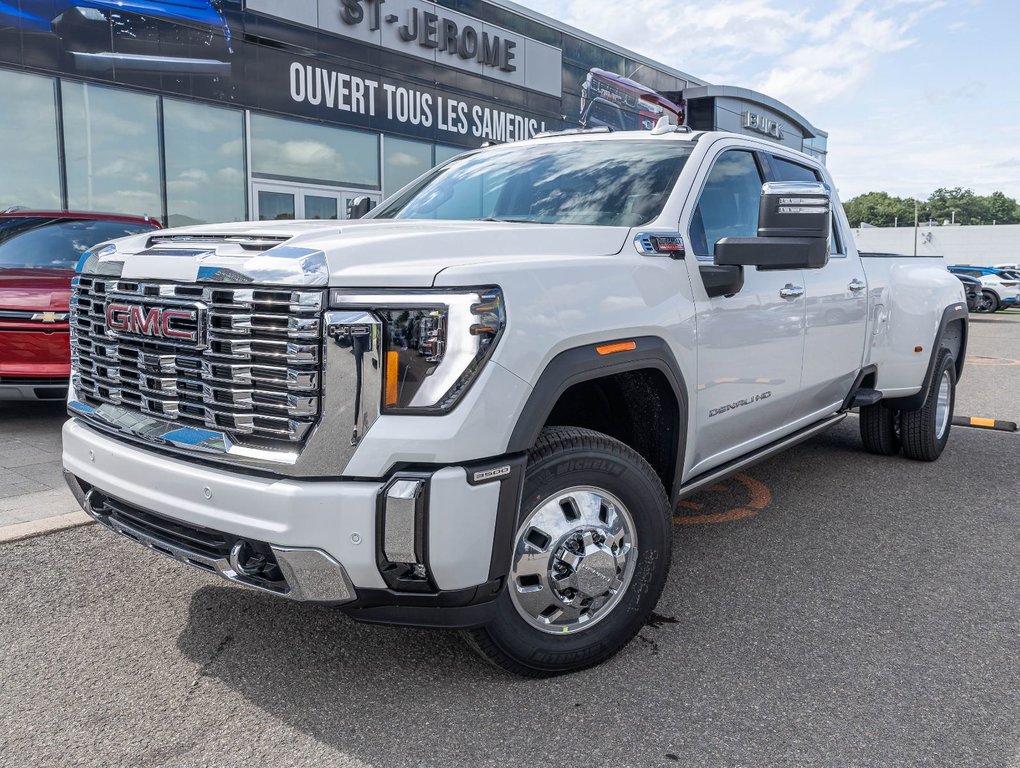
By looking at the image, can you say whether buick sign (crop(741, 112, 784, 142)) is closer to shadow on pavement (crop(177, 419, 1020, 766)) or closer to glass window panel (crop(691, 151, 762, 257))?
glass window panel (crop(691, 151, 762, 257))

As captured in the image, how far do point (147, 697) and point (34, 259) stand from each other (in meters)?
5.45

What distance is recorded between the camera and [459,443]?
2291 mm

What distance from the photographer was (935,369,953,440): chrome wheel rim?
5.94 m

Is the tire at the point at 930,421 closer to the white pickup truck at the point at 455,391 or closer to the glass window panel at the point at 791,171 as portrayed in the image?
the glass window panel at the point at 791,171

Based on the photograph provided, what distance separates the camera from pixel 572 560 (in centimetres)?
270

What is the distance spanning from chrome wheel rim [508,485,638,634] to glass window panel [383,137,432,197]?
1424 cm

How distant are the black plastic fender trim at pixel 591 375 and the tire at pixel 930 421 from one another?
316 centimetres

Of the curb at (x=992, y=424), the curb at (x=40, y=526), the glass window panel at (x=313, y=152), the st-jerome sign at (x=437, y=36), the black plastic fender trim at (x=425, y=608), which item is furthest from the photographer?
the st-jerome sign at (x=437, y=36)

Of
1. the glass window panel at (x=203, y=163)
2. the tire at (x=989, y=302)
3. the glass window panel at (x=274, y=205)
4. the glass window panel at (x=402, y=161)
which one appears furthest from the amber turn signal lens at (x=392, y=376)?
the tire at (x=989, y=302)

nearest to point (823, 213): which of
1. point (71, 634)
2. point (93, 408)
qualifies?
point (93, 408)

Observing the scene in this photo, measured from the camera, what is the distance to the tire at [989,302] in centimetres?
2753

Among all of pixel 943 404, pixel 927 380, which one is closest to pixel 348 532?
pixel 927 380

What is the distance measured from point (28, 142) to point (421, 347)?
38.1ft

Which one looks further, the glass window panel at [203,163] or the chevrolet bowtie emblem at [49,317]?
the glass window panel at [203,163]
